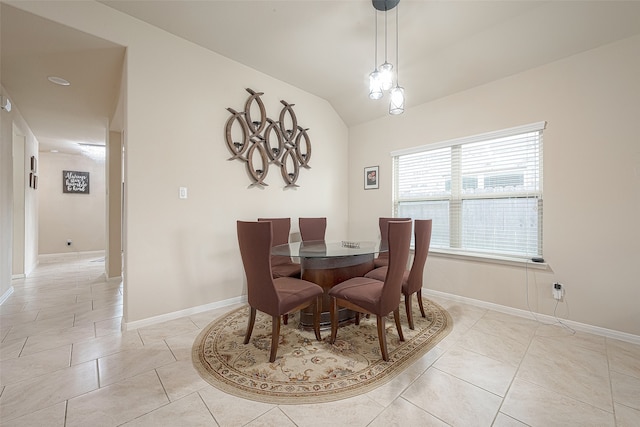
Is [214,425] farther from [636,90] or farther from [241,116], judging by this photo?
[636,90]

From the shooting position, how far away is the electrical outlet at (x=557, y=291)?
250 cm

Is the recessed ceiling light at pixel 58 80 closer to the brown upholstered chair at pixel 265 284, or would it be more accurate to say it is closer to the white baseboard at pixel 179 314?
the white baseboard at pixel 179 314

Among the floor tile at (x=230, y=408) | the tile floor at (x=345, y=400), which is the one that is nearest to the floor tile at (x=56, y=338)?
the tile floor at (x=345, y=400)

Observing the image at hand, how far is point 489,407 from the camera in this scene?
1.44 m

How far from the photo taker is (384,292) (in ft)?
6.17

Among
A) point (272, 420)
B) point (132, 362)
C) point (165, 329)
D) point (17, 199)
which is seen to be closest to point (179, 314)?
point (165, 329)

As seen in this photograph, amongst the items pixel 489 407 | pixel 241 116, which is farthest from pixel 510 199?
pixel 241 116

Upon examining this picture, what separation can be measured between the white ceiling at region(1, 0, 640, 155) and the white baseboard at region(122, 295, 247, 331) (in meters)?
2.57

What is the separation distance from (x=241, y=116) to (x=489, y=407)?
3.39 meters

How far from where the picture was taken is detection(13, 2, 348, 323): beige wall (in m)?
2.39

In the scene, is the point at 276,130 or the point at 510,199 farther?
the point at 276,130

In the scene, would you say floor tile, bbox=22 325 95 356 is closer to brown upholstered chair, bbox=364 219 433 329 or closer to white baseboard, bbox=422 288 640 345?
brown upholstered chair, bbox=364 219 433 329

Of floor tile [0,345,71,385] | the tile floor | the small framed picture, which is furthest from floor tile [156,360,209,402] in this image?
the small framed picture

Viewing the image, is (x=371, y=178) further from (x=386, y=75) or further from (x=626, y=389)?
(x=626, y=389)
